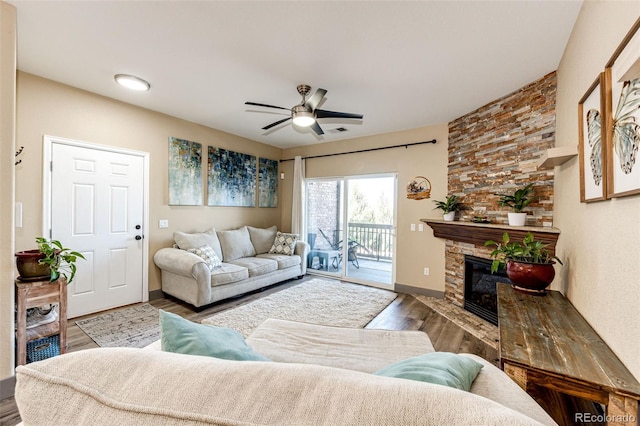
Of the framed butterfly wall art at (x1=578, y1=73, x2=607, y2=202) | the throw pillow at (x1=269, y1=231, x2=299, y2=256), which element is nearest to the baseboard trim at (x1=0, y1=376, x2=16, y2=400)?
the throw pillow at (x1=269, y1=231, x2=299, y2=256)

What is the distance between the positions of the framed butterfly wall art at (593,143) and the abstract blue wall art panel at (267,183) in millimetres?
4598

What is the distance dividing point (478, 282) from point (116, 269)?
4603 millimetres

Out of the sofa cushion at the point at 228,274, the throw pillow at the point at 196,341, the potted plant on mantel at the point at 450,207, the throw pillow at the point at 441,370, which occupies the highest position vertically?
the potted plant on mantel at the point at 450,207

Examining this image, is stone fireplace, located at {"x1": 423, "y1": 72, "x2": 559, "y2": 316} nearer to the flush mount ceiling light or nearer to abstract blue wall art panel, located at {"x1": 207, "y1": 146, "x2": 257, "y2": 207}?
abstract blue wall art panel, located at {"x1": 207, "y1": 146, "x2": 257, "y2": 207}

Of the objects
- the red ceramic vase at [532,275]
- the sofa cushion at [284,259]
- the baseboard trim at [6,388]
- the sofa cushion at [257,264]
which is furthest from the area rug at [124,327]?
the red ceramic vase at [532,275]

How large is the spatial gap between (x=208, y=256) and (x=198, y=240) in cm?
39

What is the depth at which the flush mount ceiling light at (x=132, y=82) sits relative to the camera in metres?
2.70

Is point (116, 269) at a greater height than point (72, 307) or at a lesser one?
greater

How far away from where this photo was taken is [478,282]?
134 inches

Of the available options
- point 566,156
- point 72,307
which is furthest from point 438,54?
point 72,307

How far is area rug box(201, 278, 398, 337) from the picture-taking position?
3.05 m

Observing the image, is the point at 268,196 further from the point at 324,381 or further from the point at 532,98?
the point at 324,381

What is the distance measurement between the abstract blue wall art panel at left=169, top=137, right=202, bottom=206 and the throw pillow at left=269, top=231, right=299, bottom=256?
1.49m

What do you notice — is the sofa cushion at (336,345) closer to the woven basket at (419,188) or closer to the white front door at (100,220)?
the white front door at (100,220)
